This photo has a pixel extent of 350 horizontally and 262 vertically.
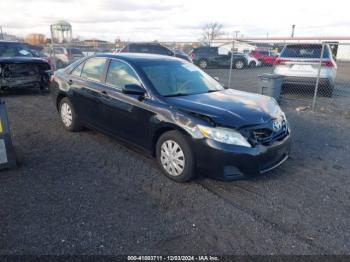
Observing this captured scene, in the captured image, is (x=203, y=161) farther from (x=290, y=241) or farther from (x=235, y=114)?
(x=290, y=241)

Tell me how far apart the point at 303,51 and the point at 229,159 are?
7532mm

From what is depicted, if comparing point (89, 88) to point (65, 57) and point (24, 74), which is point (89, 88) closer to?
point (24, 74)

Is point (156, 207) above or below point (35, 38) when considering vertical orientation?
below

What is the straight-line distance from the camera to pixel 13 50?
29.8 ft

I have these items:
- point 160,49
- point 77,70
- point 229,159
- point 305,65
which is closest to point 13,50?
point 77,70

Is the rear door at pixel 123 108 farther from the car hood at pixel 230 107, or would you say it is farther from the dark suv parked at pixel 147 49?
the dark suv parked at pixel 147 49

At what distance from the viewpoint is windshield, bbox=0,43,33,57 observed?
8.86 meters

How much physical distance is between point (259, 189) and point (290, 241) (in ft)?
3.18

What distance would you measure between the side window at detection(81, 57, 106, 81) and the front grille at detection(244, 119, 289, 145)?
2694mm

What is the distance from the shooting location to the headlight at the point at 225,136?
10.7ft

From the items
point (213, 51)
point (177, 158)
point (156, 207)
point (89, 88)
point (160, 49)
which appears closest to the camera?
point (156, 207)

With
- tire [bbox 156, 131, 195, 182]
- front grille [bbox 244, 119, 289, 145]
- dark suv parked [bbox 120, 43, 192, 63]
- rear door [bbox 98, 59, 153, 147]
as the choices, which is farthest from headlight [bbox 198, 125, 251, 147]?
dark suv parked [bbox 120, 43, 192, 63]

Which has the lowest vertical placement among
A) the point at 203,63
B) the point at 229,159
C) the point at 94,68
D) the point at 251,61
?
the point at 229,159

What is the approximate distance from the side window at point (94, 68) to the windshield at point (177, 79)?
928 millimetres
